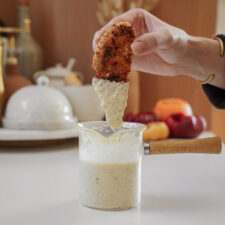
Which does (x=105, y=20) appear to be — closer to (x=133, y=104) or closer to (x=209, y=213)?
(x=133, y=104)

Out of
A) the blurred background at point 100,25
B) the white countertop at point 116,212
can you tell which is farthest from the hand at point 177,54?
the blurred background at point 100,25

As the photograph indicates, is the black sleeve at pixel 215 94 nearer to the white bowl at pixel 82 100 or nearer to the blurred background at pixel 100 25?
the white bowl at pixel 82 100

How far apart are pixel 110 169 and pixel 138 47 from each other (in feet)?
0.85

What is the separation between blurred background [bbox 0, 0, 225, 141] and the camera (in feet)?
6.87

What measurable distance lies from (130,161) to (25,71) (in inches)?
53.7

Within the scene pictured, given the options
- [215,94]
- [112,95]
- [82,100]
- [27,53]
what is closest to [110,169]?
[112,95]

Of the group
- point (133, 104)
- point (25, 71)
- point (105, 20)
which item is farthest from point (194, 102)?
point (25, 71)

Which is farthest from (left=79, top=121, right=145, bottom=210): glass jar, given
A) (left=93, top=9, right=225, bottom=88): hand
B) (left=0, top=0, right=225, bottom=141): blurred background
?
(left=0, top=0, right=225, bottom=141): blurred background

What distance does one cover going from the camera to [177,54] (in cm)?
118

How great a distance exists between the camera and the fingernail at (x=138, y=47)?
85 centimetres

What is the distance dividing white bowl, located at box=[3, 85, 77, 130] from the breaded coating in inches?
26.1

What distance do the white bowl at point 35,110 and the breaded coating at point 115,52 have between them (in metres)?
0.66

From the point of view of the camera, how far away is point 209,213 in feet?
2.56

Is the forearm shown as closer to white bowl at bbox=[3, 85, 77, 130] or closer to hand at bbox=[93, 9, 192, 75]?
hand at bbox=[93, 9, 192, 75]
